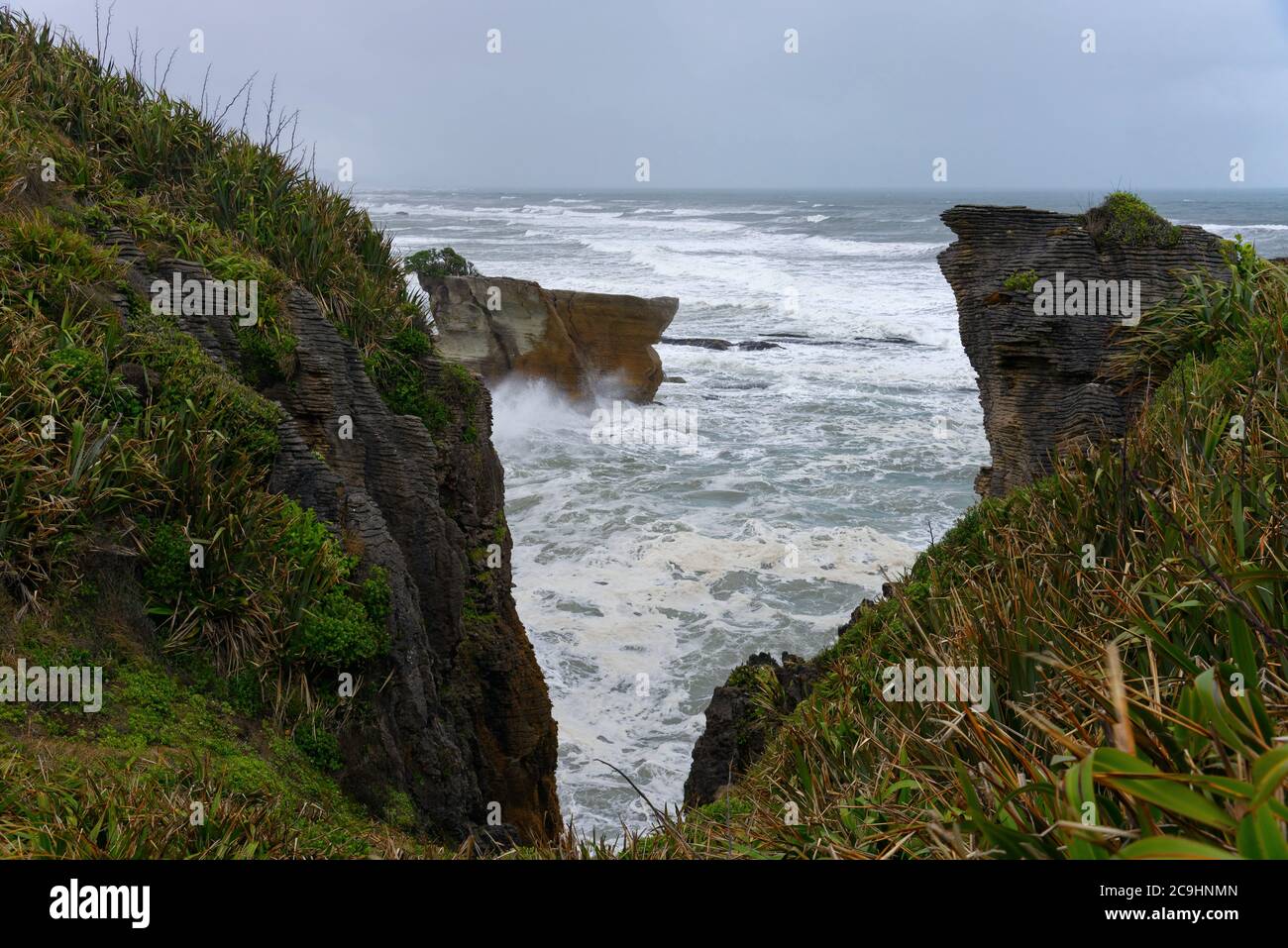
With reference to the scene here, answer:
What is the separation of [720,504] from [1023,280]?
9796 mm

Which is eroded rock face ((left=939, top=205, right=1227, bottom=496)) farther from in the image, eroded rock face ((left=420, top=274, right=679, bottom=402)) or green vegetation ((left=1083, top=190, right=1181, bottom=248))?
eroded rock face ((left=420, top=274, right=679, bottom=402))

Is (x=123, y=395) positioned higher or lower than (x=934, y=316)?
lower

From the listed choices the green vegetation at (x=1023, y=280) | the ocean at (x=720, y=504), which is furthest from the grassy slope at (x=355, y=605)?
the ocean at (x=720, y=504)

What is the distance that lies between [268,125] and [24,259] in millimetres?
4540

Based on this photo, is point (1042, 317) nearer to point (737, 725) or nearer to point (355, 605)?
point (737, 725)

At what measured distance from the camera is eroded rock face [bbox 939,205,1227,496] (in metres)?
8.70

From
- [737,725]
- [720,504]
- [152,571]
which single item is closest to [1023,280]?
[737,725]

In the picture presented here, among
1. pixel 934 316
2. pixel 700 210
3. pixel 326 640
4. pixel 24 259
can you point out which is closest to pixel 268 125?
pixel 24 259

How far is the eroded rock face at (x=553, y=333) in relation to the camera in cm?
2345

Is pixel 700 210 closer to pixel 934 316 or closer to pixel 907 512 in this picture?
pixel 934 316

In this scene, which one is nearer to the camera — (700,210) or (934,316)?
(934,316)

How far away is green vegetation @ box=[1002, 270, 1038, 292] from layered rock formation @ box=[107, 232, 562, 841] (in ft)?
16.9

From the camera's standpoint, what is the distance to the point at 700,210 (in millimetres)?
102812

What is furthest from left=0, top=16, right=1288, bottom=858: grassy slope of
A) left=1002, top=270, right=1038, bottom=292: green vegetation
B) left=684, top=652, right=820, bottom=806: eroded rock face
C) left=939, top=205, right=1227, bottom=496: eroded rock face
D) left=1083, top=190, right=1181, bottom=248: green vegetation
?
left=1002, top=270, right=1038, bottom=292: green vegetation
